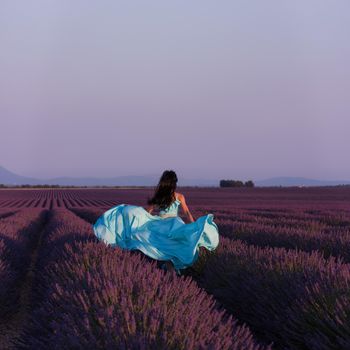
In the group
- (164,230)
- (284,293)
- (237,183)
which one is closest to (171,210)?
(164,230)

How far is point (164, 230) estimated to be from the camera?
688 centimetres

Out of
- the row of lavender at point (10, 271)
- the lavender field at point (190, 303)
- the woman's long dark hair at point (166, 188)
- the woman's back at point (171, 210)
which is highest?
the woman's long dark hair at point (166, 188)

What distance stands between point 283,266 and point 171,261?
2135 millimetres

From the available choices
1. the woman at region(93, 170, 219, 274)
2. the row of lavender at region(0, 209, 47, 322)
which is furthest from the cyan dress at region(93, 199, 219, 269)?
the row of lavender at region(0, 209, 47, 322)

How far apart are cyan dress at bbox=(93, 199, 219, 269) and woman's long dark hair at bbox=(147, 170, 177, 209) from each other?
160mm

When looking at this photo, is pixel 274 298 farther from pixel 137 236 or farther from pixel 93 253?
pixel 137 236

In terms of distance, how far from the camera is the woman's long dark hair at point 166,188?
6766 millimetres

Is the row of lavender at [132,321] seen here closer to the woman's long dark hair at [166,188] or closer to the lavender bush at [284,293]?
the lavender bush at [284,293]

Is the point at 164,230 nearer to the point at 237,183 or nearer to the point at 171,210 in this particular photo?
the point at 171,210

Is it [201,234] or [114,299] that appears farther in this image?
[201,234]

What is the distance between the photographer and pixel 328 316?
3557 millimetres

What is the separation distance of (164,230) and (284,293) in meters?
2.48

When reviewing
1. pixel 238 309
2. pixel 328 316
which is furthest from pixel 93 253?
pixel 328 316

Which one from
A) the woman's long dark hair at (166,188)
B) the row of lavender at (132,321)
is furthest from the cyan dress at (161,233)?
the row of lavender at (132,321)
